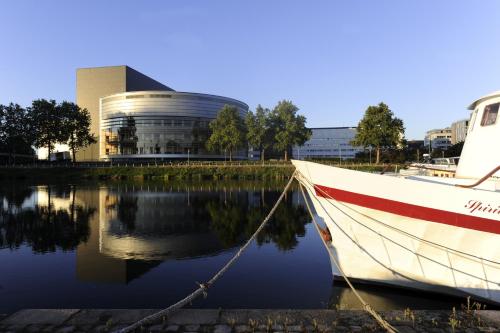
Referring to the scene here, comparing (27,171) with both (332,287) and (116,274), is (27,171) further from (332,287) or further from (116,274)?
(332,287)

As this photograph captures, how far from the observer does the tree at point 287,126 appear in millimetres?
91562

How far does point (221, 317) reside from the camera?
7172 mm

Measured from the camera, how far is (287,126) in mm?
92125

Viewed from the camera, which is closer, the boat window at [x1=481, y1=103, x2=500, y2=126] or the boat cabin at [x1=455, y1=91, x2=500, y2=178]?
the boat cabin at [x1=455, y1=91, x2=500, y2=178]

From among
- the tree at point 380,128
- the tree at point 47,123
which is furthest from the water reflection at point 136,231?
the tree at point 47,123

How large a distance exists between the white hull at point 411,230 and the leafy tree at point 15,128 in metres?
103

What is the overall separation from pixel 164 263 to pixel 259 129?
3143 inches

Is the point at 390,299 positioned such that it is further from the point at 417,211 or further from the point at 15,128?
the point at 15,128

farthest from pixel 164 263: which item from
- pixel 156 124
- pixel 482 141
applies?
pixel 156 124

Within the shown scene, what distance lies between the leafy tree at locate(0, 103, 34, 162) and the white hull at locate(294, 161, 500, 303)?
10310 cm

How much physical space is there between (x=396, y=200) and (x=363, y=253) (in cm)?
199

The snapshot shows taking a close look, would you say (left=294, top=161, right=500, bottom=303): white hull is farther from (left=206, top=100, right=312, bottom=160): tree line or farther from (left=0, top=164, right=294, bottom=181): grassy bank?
(left=206, top=100, right=312, bottom=160): tree line

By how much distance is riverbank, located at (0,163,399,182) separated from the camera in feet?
252

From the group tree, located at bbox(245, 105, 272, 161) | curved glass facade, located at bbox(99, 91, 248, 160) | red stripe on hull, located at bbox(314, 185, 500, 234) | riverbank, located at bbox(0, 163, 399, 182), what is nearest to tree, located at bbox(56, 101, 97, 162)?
riverbank, located at bbox(0, 163, 399, 182)
